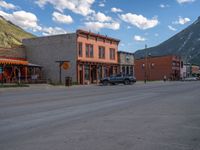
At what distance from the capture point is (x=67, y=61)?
51.7 metres

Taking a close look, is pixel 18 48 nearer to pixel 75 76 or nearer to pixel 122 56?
pixel 75 76

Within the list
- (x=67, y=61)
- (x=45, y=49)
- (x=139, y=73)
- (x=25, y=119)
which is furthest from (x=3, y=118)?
(x=139, y=73)

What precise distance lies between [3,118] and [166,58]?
282 ft

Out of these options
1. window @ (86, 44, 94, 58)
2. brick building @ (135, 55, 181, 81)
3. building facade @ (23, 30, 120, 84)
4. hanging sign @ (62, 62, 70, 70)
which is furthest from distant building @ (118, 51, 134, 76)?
brick building @ (135, 55, 181, 81)

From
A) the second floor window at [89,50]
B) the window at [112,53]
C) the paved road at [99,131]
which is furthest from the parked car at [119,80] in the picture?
the paved road at [99,131]

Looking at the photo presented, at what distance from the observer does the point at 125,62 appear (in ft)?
227

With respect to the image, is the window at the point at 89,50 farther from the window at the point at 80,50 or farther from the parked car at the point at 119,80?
the parked car at the point at 119,80

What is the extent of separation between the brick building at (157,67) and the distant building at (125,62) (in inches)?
889

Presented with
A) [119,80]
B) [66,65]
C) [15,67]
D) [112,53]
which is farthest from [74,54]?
[112,53]

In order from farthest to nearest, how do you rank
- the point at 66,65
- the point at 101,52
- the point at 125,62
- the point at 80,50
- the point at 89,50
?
1. the point at 125,62
2. the point at 101,52
3. the point at 89,50
4. the point at 80,50
5. the point at 66,65

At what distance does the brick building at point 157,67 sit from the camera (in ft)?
308

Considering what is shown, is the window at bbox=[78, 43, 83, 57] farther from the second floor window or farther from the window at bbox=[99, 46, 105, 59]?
the window at bbox=[99, 46, 105, 59]

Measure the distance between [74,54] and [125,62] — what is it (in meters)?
18.7

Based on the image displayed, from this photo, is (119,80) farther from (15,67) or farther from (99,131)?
(99,131)
